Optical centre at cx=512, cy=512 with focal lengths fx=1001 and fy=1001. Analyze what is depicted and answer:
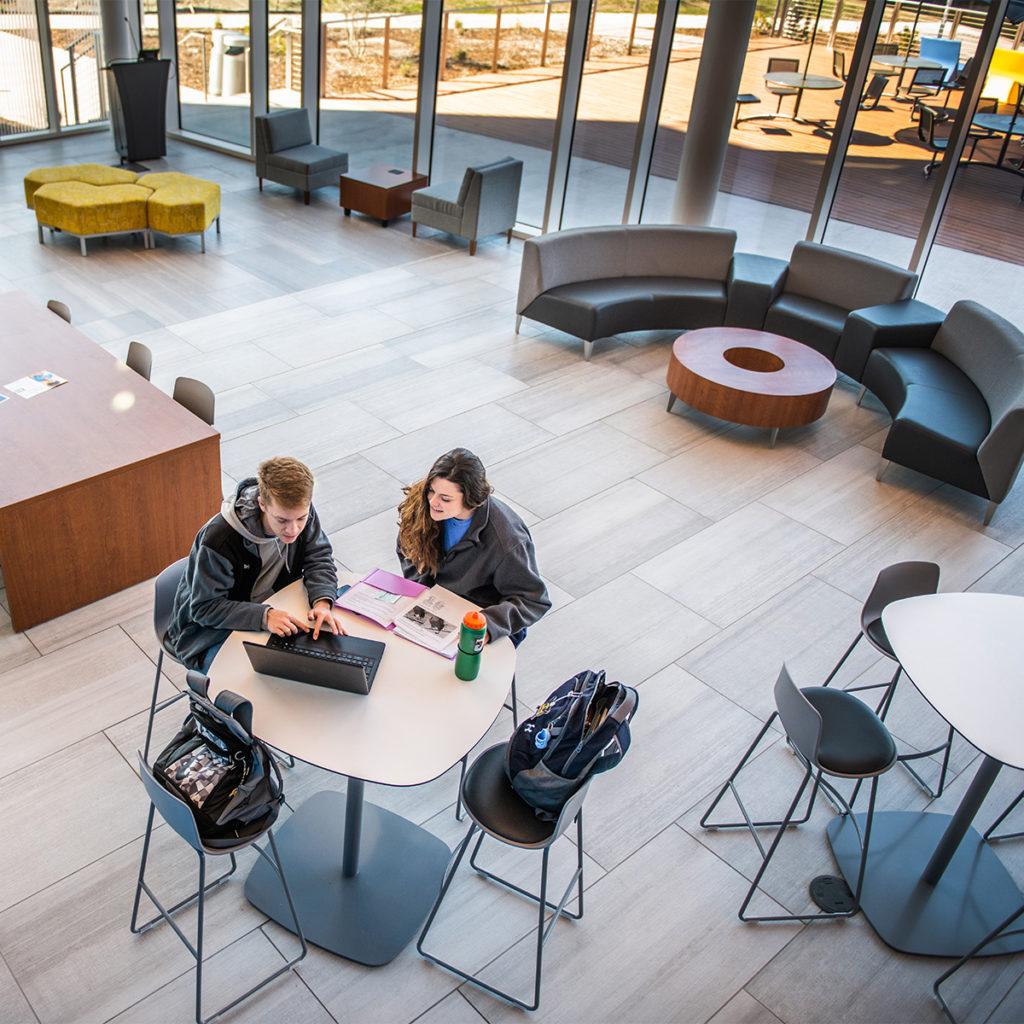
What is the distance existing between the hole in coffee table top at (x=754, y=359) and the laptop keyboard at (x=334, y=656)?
15.9ft

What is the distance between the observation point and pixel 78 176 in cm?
962

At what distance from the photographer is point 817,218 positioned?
8992 millimetres

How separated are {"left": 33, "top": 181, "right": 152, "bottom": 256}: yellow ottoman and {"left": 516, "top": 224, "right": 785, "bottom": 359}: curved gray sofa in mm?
3849

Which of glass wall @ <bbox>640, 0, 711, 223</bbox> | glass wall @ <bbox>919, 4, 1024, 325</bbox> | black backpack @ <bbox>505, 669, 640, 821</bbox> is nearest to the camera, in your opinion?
black backpack @ <bbox>505, 669, 640, 821</bbox>

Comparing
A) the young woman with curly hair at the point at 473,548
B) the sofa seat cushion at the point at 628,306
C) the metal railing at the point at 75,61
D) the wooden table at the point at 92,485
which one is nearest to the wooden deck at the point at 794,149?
the sofa seat cushion at the point at 628,306

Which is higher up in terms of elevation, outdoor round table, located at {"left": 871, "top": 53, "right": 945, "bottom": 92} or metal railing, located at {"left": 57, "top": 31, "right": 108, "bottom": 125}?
outdoor round table, located at {"left": 871, "top": 53, "right": 945, "bottom": 92}

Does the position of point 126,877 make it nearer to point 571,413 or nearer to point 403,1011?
point 403,1011

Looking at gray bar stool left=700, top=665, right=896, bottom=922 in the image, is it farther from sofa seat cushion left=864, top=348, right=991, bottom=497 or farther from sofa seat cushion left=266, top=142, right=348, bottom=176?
sofa seat cushion left=266, top=142, right=348, bottom=176

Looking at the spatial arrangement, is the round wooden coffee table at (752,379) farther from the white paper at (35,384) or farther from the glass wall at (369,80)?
the glass wall at (369,80)

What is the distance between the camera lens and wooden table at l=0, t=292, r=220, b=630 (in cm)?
477

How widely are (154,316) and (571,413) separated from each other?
3.59 metres

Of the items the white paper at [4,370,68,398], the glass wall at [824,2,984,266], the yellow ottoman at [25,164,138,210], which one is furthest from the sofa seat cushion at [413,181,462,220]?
the white paper at [4,370,68,398]

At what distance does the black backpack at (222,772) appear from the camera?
3229mm

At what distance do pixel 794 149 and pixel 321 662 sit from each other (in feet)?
24.4
